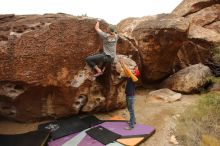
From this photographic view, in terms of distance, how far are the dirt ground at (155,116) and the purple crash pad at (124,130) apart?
225 millimetres

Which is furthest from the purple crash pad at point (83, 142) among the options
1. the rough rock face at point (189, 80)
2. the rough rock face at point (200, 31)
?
the rough rock face at point (200, 31)

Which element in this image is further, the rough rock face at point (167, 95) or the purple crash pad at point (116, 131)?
the rough rock face at point (167, 95)

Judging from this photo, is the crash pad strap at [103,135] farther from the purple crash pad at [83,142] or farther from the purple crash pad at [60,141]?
the purple crash pad at [60,141]

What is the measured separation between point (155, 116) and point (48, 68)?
3.80 metres

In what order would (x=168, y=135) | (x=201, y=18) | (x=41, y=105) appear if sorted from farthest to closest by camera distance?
(x=201, y=18) → (x=41, y=105) → (x=168, y=135)

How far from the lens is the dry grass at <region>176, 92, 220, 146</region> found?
7902mm

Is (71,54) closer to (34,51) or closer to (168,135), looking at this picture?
(34,51)

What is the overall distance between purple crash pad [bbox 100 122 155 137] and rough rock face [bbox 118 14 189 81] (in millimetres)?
4894

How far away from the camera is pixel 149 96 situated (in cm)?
1143

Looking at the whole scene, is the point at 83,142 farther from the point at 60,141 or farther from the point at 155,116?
the point at 155,116

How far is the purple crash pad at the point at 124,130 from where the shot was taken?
7746 millimetres

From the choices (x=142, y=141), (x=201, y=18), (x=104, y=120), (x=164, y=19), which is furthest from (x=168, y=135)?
(x=201, y=18)

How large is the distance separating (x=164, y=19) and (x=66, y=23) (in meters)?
5.92

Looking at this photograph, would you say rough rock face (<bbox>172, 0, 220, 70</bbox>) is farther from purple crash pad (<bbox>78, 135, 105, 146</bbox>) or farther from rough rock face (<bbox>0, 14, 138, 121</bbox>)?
purple crash pad (<bbox>78, 135, 105, 146</bbox>)
